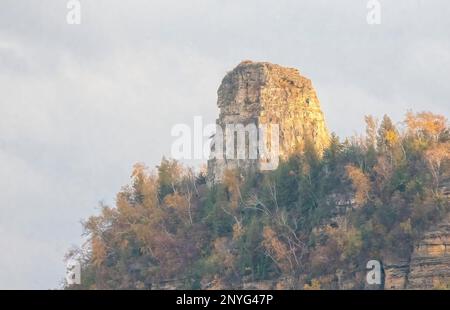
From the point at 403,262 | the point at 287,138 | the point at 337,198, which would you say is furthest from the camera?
the point at 287,138

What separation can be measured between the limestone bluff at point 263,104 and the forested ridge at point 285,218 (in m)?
2.15

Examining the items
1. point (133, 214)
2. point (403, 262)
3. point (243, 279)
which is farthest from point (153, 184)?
point (403, 262)

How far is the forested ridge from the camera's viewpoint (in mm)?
137625

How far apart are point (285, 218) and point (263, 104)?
1029cm

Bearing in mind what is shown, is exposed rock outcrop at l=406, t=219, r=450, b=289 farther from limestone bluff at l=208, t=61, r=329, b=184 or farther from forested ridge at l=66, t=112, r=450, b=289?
limestone bluff at l=208, t=61, r=329, b=184

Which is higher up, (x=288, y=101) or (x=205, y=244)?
(x=288, y=101)

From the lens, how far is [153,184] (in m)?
157

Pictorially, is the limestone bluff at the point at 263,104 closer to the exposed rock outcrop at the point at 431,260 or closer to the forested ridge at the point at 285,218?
the forested ridge at the point at 285,218

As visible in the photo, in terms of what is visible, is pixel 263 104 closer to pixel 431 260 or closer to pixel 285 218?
pixel 285 218

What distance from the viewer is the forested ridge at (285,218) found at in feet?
452

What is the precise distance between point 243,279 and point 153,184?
16.6m

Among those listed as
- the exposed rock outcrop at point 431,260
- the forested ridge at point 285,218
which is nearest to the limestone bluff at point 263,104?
the forested ridge at point 285,218

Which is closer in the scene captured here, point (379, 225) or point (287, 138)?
point (379, 225)

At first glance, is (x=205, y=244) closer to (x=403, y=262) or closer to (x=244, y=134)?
(x=244, y=134)
